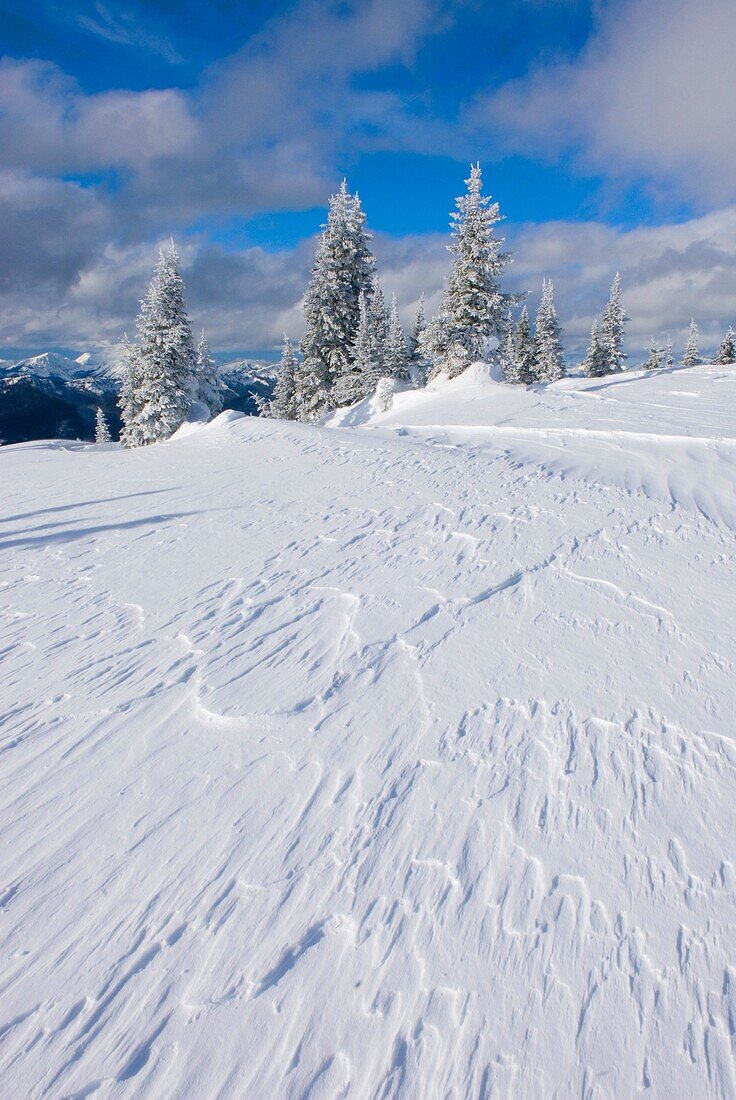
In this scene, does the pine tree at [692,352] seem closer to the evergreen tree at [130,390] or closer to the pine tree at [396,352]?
the pine tree at [396,352]

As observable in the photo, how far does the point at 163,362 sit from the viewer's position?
23.8 m

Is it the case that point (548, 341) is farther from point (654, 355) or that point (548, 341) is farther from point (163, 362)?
point (163, 362)

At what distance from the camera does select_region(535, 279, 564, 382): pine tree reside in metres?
35.5

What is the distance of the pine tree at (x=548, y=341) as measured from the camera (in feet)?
116

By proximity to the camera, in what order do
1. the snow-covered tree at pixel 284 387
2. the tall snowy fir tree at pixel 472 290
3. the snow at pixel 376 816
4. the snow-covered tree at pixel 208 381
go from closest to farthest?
1. the snow at pixel 376 816
2. the tall snowy fir tree at pixel 472 290
3. the snow-covered tree at pixel 208 381
4. the snow-covered tree at pixel 284 387

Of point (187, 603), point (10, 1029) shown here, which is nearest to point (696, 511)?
point (187, 603)

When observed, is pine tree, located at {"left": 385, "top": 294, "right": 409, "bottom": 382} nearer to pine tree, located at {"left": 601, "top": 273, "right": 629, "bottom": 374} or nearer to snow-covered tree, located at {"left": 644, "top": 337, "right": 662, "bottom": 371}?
pine tree, located at {"left": 601, "top": 273, "right": 629, "bottom": 374}

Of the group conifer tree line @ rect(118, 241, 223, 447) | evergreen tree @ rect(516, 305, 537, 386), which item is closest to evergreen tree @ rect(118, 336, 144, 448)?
conifer tree line @ rect(118, 241, 223, 447)

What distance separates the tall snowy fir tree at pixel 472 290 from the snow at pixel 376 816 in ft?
58.2

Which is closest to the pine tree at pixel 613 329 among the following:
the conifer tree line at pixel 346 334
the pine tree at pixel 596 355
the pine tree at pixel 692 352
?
the pine tree at pixel 596 355

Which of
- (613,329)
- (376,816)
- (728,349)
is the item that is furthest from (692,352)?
(376,816)

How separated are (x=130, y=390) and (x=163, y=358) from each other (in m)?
3.55

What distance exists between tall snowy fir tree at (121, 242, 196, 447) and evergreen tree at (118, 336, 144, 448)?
0.08 metres

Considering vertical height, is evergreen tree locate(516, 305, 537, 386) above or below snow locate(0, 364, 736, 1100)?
above
